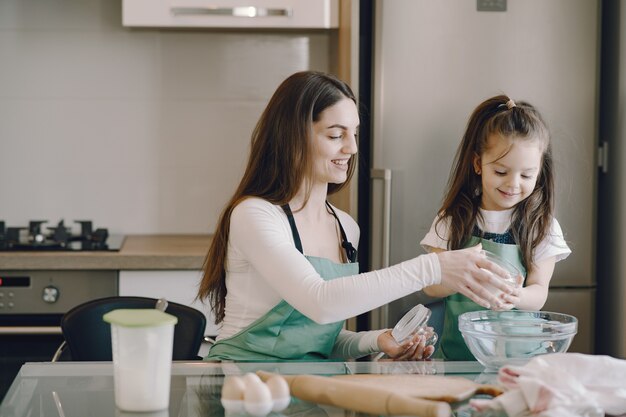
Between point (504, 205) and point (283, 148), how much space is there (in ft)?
1.91

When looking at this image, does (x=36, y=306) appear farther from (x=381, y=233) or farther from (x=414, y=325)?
(x=414, y=325)

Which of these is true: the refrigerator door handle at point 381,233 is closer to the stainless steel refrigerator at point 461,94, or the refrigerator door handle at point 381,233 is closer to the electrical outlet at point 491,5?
the stainless steel refrigerator at point 461,94

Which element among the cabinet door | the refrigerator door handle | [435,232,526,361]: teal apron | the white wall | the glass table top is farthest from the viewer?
the white wall

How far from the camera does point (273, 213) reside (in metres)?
1.89

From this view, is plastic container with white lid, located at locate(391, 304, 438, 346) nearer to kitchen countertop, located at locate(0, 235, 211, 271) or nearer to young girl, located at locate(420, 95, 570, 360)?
young girl, located at locate(420, 95, 570, 360)

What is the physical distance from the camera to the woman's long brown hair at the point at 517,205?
2.22m

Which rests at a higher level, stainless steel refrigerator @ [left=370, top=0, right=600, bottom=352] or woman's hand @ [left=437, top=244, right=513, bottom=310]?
stainless steel refrigerator @ [left=370, top=0, right=600, bottom=352]

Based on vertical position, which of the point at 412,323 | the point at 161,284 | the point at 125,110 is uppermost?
the point at 125,110

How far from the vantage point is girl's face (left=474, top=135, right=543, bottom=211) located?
2172mm

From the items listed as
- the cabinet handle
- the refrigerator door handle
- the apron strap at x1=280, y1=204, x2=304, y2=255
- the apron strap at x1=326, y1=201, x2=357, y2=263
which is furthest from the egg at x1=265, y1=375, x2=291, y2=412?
the cabinet handle

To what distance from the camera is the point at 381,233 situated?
8.72 feet

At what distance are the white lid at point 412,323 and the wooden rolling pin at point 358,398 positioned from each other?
1.47 ft

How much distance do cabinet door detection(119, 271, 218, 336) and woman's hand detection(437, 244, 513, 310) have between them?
4.03 feet

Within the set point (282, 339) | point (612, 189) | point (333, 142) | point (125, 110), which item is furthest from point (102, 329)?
point (612, 189)
